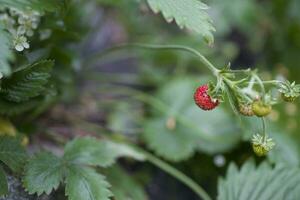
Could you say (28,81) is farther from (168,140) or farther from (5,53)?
(168,140)

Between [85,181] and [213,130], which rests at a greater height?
[213,130]

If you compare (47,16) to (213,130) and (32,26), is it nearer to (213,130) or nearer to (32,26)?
(32,26)

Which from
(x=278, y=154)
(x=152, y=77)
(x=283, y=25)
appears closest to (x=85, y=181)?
(x=278, y=154)

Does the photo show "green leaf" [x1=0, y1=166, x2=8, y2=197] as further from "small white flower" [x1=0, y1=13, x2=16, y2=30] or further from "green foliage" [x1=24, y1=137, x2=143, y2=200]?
"small white flower" [x1=0, y1=13, x2=16, y2=30]

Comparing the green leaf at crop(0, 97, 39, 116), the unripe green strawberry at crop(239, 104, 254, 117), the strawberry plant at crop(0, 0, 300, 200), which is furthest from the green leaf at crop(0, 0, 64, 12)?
the unripe green strawberry at crop(239, 104, 254, 117)

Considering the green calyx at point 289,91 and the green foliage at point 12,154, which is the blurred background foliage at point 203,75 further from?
the green foliage at point 12,154

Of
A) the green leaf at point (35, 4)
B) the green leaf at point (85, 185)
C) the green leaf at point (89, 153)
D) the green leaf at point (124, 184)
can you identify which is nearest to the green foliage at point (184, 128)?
the green leaf at point (124, 184)
